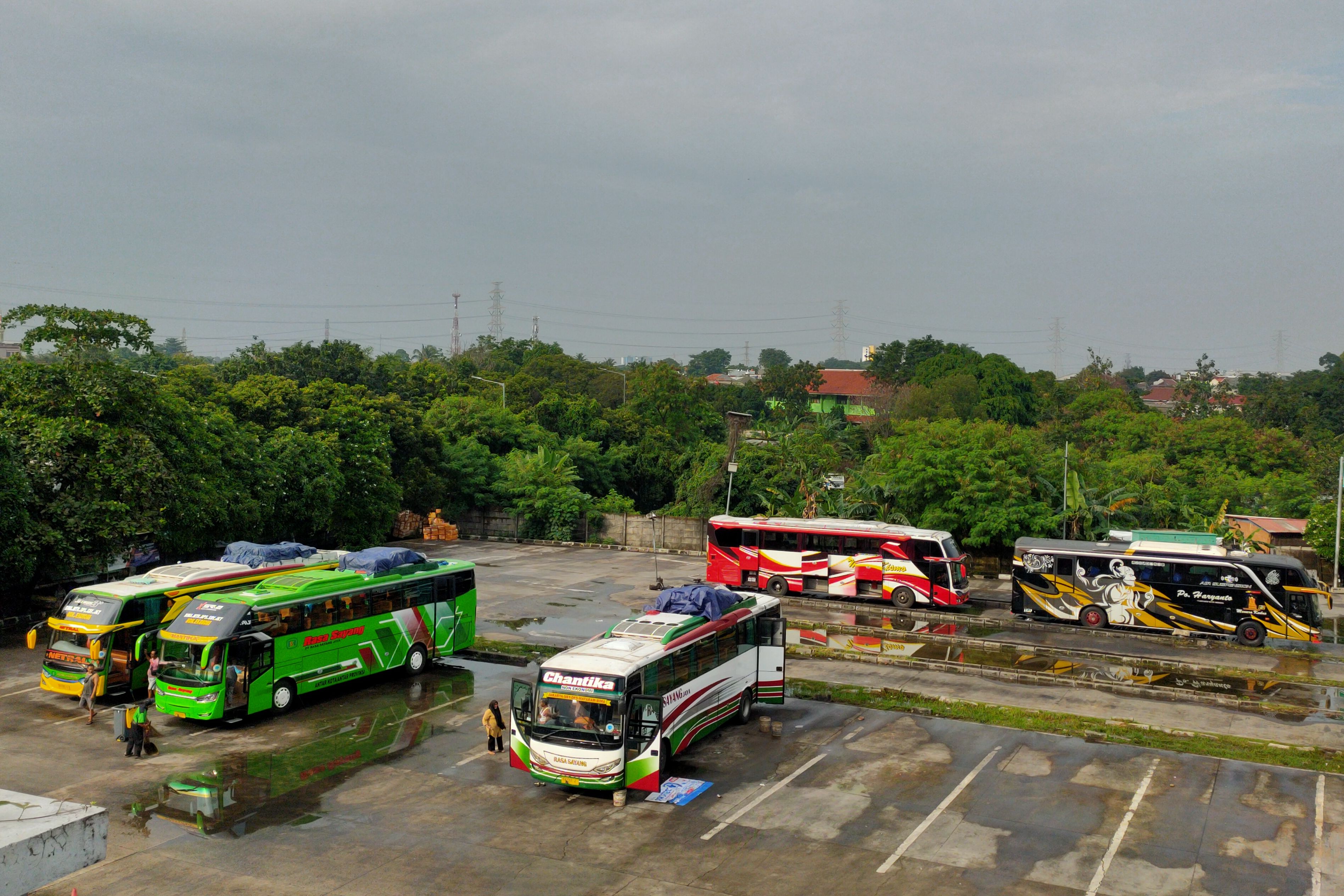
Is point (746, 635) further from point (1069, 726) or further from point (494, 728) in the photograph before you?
point (1069, 726)

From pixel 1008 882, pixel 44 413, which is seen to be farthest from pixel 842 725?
pixel 44 413

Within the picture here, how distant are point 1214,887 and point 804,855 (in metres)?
4.88

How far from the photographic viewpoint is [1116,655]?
85.8 feet

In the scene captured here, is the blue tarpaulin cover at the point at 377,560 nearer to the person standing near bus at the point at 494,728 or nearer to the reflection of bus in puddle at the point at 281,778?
the reflection of bus in puddle at the point at 281,778

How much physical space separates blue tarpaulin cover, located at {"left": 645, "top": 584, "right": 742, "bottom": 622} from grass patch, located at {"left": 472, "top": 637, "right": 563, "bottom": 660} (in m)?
6.68

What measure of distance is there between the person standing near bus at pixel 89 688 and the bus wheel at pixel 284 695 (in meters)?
3.22

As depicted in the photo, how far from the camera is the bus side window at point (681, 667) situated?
1652 cm

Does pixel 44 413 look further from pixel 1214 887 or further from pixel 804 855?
pixel 1214 887

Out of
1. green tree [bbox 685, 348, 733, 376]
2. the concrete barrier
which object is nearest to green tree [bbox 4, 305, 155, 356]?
the concrete barrier

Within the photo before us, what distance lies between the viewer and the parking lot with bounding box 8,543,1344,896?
12.5 metres

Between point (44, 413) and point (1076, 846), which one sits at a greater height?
point (44, 413)

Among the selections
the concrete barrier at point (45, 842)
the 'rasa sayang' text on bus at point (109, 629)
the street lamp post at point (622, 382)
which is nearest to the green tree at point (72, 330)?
the 'rasa sayang' text on bus at point (109, 629)

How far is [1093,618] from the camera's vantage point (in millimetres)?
29375

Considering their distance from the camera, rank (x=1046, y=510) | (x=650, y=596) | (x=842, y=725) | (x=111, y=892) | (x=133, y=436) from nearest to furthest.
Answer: (x=111, y=892), (x=842, y=725), (x=133, y=436), (x=650, y=596), (x=1046, y=510)
